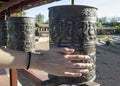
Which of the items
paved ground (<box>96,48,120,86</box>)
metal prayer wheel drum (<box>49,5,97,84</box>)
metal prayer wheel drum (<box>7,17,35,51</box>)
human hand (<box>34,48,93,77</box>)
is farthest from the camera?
paved ground (<box>96,48,120,86</box>)

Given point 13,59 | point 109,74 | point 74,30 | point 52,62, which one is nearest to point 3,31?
point 109,74

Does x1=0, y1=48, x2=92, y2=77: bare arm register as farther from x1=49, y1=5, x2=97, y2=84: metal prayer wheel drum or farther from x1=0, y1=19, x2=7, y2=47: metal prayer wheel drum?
x1=0, y1=19, x2=7, y2=47: metal prayer wheel drum

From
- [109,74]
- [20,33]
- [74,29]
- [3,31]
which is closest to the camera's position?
[74,29]

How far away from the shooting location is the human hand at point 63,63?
0.99 meters

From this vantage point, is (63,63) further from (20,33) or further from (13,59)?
(20,33)

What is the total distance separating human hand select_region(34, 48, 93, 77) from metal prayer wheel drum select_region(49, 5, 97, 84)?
295 millimetres

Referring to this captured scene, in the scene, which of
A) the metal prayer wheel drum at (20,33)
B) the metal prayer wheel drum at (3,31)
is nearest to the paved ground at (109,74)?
the metal prayer wheel drum at (3,31)

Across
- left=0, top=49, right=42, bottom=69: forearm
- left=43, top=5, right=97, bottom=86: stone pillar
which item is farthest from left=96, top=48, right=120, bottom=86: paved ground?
left=0, top=49, right=42, bottom=69: forearm

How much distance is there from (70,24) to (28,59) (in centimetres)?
35

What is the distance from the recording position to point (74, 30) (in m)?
1.29

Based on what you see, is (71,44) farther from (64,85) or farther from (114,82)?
(114,82)

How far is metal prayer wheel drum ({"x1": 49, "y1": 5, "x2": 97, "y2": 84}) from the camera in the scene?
1.28m

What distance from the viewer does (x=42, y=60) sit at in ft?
3.41

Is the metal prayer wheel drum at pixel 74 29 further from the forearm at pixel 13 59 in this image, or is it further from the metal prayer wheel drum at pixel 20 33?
the metal prayer wheel drum at pixel 20 33
